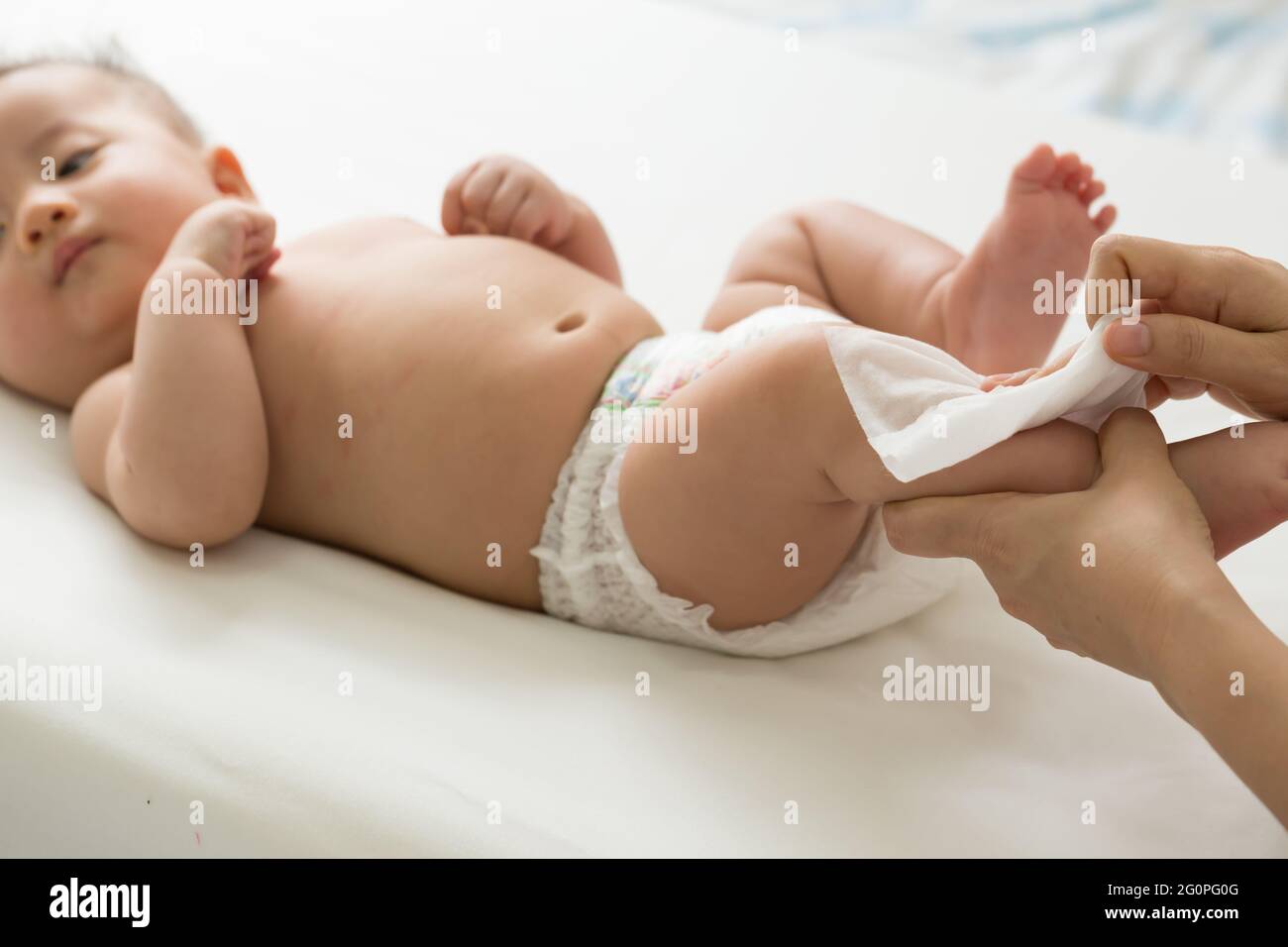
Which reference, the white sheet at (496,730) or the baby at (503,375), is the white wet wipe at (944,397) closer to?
the baby at (503,375)

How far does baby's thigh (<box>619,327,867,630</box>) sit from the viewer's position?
93 centimetres

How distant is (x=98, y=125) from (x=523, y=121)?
0.76 metres

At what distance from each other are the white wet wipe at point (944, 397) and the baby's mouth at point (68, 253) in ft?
2.73

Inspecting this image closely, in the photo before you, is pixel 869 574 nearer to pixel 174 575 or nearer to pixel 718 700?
pixel 718 700

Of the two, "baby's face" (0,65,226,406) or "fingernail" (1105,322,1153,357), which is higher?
"baby's face" (0,65,226,406)

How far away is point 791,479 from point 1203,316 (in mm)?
317

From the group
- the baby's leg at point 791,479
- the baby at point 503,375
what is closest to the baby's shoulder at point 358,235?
the baby at point 503,375

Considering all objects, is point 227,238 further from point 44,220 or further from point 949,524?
point 949,524

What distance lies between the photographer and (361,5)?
2213 mm

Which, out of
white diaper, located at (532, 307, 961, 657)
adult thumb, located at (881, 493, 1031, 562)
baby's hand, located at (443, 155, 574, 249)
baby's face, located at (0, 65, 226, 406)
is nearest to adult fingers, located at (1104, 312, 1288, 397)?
adult thumb, located at (881, 493, 1031, 562)

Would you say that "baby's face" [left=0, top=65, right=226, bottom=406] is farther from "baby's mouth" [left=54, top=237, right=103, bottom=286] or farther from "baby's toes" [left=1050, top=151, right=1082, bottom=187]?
"baby's toes" [left=1050, top=151, right=1082, bottom=187]

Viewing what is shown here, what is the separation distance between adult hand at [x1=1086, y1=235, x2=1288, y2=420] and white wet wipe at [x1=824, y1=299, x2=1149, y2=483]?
0.02 m

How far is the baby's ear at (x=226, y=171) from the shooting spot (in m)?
1.43

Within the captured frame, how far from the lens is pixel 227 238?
3.97 ft
